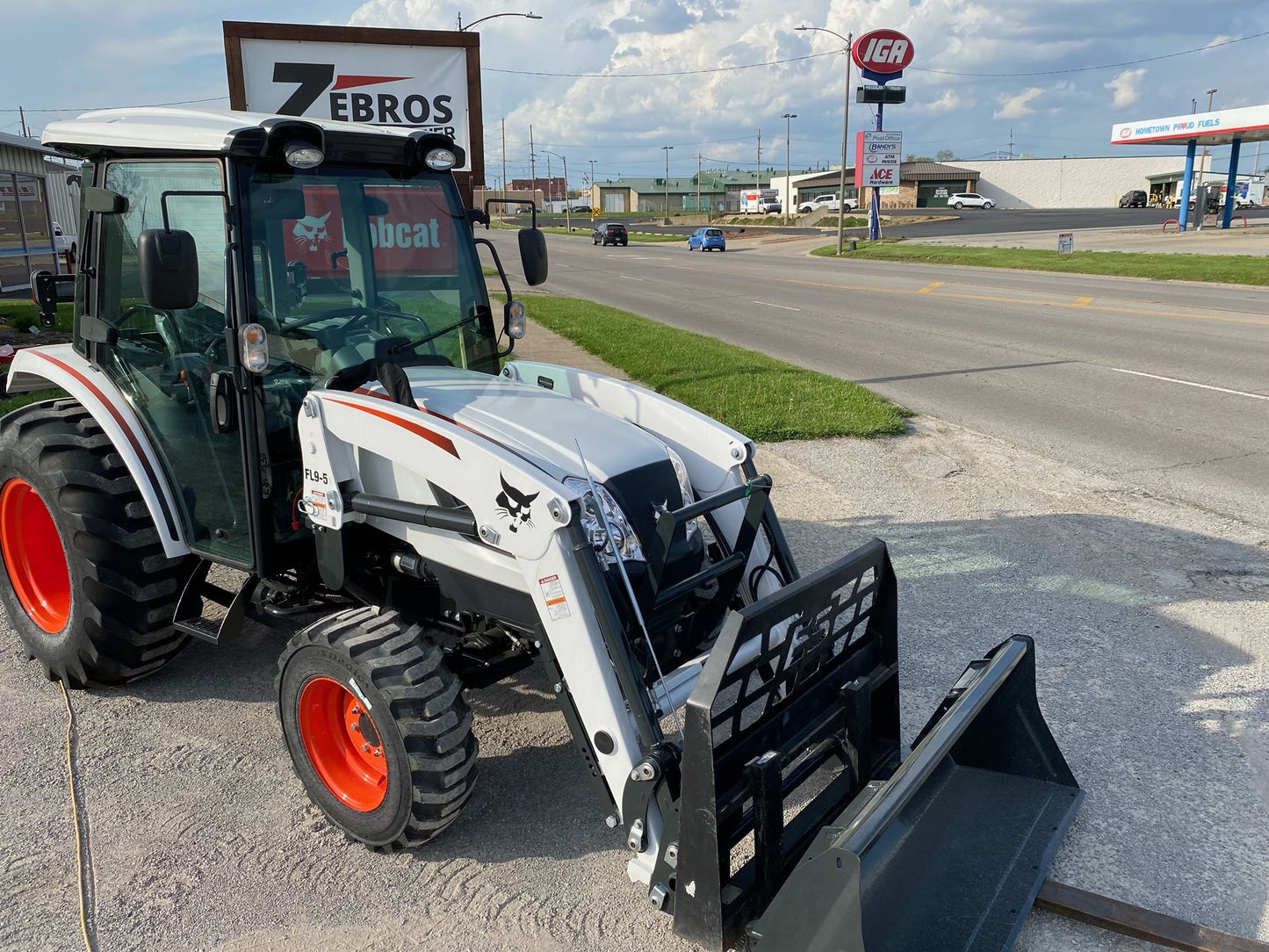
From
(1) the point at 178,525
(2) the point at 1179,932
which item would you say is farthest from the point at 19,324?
(2) the point at 1179,932

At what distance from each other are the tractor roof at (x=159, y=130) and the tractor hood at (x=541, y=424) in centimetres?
106

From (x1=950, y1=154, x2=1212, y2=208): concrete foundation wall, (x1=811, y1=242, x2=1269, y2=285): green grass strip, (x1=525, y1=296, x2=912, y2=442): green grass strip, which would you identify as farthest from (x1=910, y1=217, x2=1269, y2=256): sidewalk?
(x1=950, y1=154, x2=1212, y2=208): concrete foundation wall

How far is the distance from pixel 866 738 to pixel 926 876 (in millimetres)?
485

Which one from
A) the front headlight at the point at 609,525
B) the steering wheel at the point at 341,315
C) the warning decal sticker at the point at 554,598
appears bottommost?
the warning decal sticker at the point at 554,598

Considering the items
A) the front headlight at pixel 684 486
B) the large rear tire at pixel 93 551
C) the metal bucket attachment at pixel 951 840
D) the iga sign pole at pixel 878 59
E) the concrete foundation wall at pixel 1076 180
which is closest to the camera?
the metal bucket attachment at pixel 951 840

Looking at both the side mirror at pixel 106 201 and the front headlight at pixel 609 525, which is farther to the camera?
the side mirror at pixel 106 201

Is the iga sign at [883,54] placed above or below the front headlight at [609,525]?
above

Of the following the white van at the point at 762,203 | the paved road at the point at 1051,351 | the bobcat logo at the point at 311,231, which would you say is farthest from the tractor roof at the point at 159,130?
the white van at the point at 762,203

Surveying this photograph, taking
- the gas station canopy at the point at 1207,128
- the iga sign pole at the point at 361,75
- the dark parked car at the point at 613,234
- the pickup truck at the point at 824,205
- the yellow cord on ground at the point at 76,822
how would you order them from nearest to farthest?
the yellow cord on ground at the point at 76,822, the iga sign pole at the point at 361,75, the gas station canopy at the point at 1207,128, the dark parked car at the point at 613,234, the pickup truck at the point at 824,205

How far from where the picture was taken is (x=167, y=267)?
3.34m

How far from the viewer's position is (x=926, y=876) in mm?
3076

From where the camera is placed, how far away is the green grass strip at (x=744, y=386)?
976 cm

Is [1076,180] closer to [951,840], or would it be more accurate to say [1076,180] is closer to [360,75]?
[360,75]

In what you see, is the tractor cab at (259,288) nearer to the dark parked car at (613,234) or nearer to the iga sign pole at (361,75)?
the iga sign pole at (361,75)
